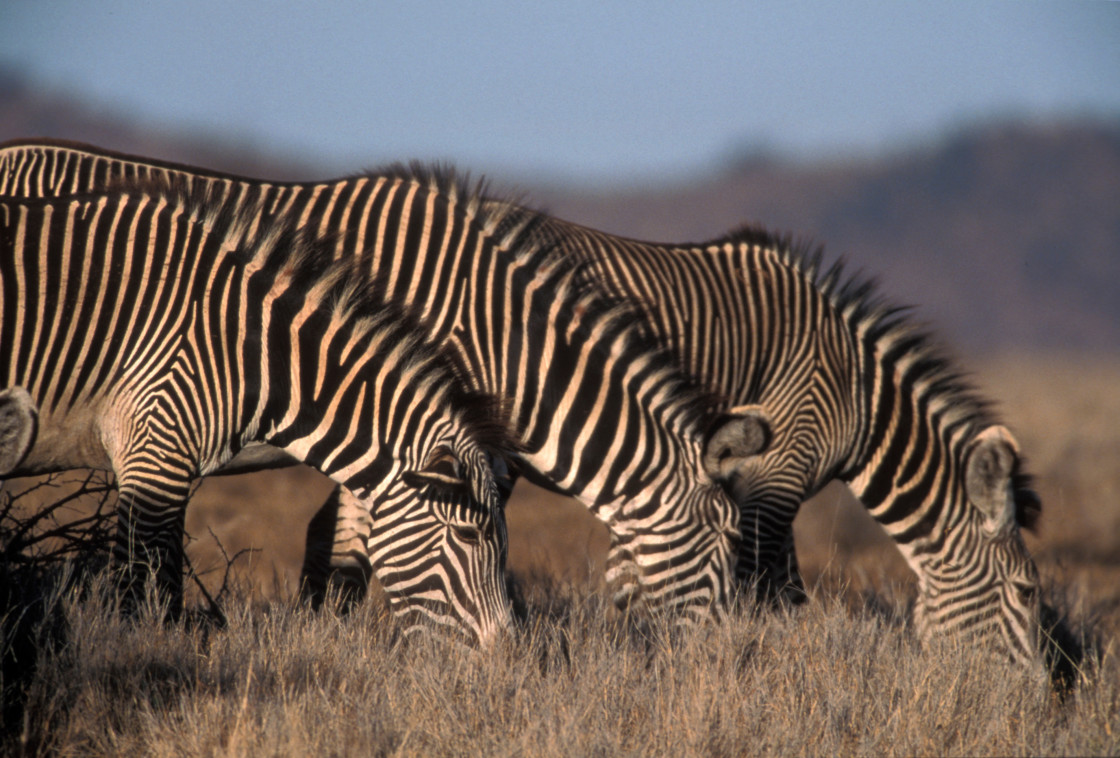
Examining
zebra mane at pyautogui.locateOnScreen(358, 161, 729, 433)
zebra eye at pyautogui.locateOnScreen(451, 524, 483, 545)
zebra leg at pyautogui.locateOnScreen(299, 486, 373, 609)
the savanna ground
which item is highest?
zebra mane at pyautogui.locateOnScreen(358, 161, 729, 433)

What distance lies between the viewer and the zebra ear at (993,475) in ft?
17.6

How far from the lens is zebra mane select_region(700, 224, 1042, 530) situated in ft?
18.6

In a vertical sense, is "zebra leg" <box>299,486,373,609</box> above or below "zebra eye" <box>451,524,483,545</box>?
below

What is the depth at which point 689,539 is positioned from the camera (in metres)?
4.52

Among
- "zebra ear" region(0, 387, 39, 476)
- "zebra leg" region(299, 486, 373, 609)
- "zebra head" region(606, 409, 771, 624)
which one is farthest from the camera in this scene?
"zebra leg" region(299, 486, 373, 609)

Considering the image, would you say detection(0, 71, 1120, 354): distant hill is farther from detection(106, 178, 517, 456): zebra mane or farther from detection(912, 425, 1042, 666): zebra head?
detection(106, 178, 517, 456): zebra mane

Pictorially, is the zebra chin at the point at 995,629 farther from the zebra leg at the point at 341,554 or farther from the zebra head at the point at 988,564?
the zebra leg at the point at 341,554

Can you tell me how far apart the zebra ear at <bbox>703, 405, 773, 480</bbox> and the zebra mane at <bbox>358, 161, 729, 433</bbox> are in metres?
0.07

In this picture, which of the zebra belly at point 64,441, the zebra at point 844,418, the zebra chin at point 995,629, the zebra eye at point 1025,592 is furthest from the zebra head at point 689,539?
the zebra belly at point 64,441

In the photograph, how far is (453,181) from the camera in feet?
18.3

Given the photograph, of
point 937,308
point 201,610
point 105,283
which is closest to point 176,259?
point 105,283

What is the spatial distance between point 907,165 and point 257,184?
10448 cm

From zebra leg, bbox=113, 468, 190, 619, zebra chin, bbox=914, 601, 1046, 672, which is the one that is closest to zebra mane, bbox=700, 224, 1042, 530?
zebra chin, bbox=914, 601, 1046, 672

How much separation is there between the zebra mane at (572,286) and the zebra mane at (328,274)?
0.74 m
